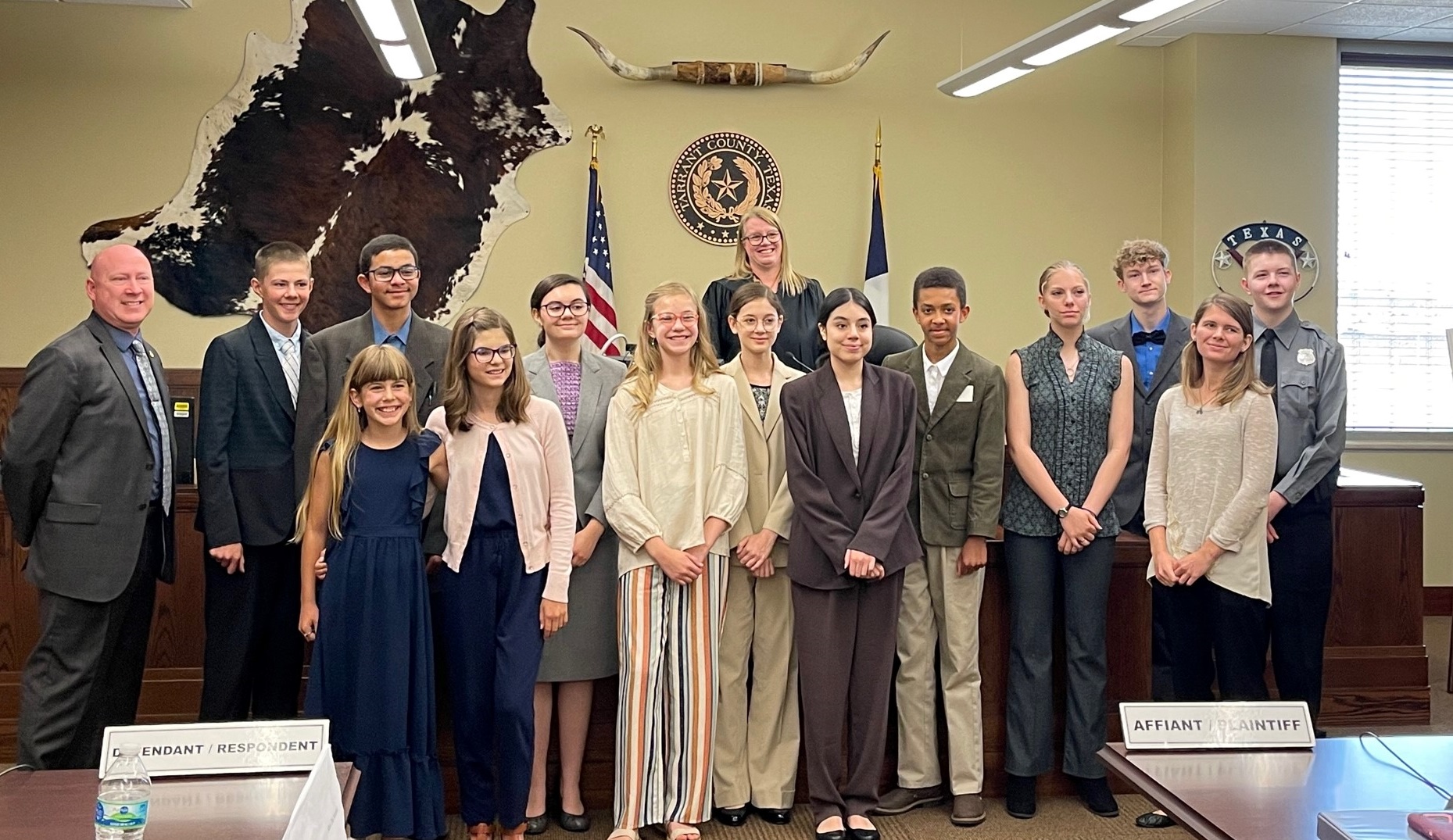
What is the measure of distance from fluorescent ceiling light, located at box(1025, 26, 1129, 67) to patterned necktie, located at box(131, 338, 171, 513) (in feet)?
10.1

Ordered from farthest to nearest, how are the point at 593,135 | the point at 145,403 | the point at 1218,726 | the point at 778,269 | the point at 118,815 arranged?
1. the point at 593,135
2. the point at 778,269
3. the point at 145,403
4. the point at 1218,726
5. the point at 118,815

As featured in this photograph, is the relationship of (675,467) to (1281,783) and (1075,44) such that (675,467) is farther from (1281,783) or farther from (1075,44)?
(1075,44)

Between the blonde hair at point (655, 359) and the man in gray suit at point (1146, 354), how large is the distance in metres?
1.53

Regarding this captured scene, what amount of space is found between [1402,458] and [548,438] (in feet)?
17.0

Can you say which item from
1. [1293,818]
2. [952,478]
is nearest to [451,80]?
[952,478]

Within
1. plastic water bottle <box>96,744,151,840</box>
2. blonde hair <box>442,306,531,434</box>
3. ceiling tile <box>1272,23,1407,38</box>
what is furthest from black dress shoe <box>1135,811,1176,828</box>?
ceiling tile <box>1272,23,1407,38</box>

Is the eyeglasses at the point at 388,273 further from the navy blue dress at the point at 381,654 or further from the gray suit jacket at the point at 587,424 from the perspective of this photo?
the navy blue dress at the point at 381,654

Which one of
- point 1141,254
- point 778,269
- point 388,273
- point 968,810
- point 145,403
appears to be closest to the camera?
point 145,403

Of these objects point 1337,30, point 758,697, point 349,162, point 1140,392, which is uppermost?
point 1337,30

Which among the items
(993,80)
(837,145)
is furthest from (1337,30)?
(837,145)

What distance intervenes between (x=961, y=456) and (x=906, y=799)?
1.03m

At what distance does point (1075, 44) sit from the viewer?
4.42 m

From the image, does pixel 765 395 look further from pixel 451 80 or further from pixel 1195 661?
pixel 451 80

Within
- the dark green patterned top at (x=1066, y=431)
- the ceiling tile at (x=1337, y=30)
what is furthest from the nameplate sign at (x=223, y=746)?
the ceiling tile at (x=1337, y=30)
